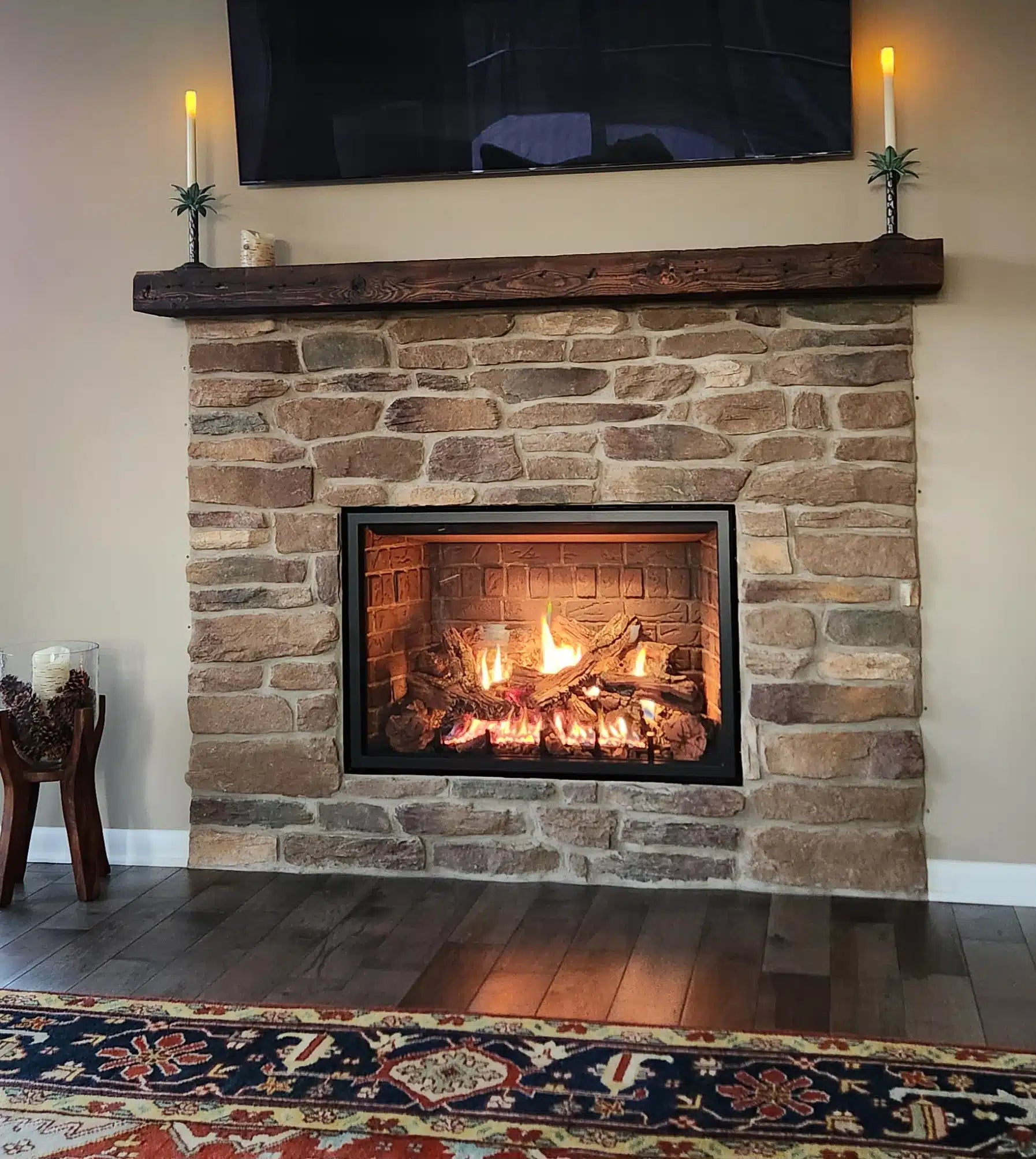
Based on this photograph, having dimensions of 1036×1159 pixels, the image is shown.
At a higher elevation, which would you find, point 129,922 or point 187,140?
point 187,140

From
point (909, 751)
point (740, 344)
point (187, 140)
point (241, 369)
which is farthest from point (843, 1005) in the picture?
point (187, 140)

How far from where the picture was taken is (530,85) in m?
3.34

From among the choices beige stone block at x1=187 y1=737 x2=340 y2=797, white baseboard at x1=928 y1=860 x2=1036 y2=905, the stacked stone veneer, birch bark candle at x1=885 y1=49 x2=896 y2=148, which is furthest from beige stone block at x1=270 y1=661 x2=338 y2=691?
birch bark candle at x1=885 y1=49 x2=896 y2=148

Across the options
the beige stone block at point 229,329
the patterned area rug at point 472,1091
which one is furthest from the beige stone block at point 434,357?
the patterned area rug at point 472,1091

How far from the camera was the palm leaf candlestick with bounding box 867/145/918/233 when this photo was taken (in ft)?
10.4

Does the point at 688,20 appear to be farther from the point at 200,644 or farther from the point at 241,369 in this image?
the point at 200,644

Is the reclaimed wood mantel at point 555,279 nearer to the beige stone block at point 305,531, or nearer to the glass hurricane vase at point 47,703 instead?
the beige stone block at point 305,531

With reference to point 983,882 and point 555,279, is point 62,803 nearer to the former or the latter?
point 555,279

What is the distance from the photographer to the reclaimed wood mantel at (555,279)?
3137mm

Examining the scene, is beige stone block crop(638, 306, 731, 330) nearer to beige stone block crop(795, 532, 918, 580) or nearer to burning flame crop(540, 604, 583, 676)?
beige stone block crop(795, 532, 918, 580)

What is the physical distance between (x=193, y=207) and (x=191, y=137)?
186 millimetres

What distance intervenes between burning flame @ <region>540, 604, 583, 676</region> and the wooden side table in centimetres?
133

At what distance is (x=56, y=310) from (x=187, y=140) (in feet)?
2.19

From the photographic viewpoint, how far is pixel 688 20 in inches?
127
